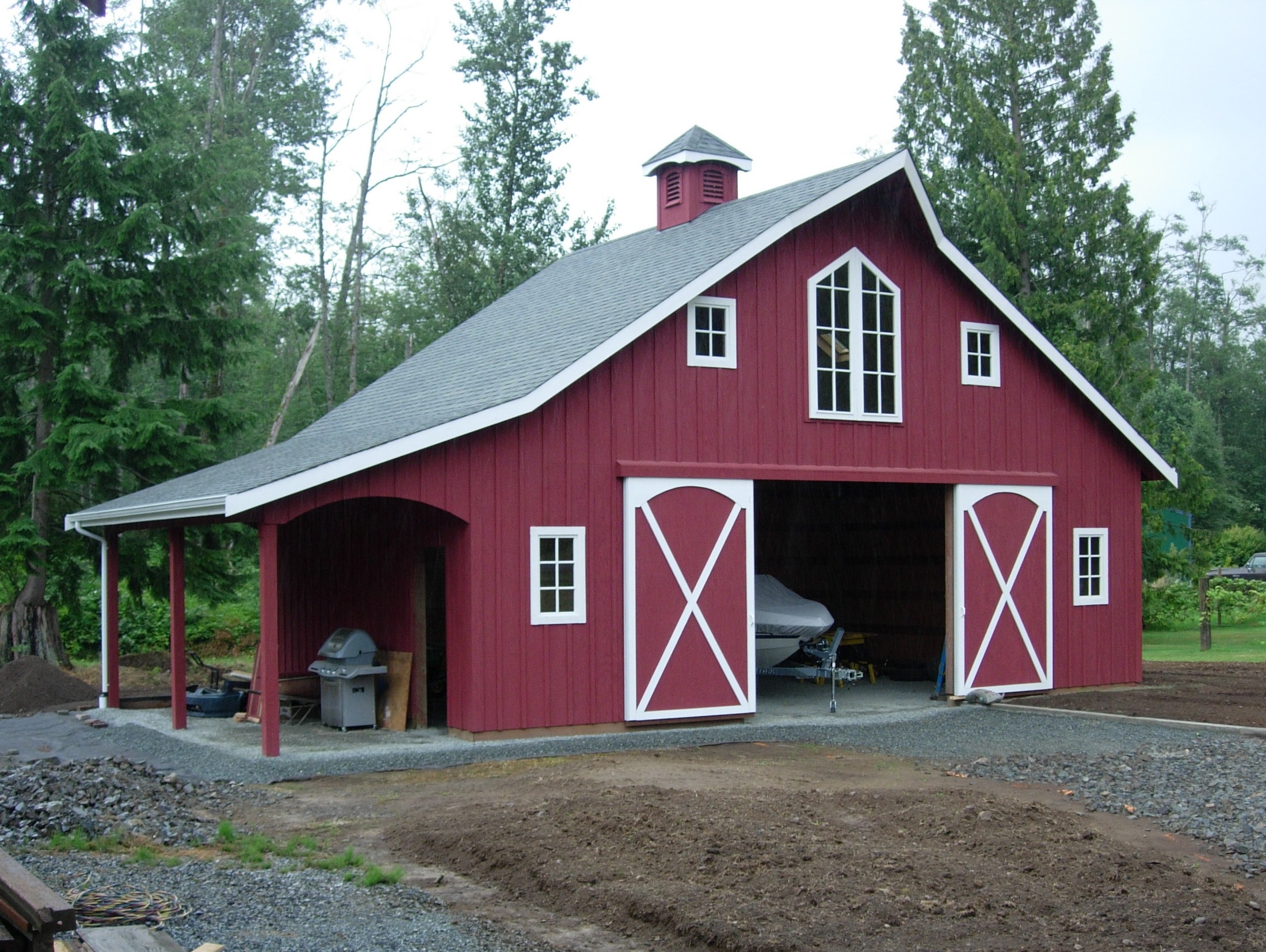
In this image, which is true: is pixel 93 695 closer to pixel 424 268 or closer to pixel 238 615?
pixel 238 615

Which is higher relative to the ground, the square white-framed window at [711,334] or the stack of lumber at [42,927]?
the square white-framed window at [711,334]

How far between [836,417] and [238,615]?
1423cm

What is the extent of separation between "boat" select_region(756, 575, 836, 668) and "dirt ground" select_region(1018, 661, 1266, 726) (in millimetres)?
2830

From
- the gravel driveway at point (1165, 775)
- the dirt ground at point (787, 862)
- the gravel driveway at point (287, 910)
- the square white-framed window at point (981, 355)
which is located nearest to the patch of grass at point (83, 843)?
the gravel driveway at point (287, 910)

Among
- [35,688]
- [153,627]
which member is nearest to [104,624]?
[35,688]

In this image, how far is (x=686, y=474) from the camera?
527 inches

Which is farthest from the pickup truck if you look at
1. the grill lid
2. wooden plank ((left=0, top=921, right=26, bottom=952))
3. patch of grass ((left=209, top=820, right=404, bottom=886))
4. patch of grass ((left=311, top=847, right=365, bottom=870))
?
wooden plank ((left=0, top=921, right=26, bottom=952))

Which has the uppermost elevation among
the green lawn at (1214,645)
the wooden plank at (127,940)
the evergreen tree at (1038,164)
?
the evergreen tree at (1038,164)

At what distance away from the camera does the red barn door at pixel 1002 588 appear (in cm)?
1530

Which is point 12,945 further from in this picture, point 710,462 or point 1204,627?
point 1204,627

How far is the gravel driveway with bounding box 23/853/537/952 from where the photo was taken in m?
5.75

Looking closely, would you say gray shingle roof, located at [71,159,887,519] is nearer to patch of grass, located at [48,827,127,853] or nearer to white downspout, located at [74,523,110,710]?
white downspout, located at [74,523,110,710]

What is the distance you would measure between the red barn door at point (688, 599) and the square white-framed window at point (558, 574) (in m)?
0.50

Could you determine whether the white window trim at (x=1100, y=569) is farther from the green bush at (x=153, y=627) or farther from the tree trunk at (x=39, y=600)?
the tree trunk at (x=39, y=600)
